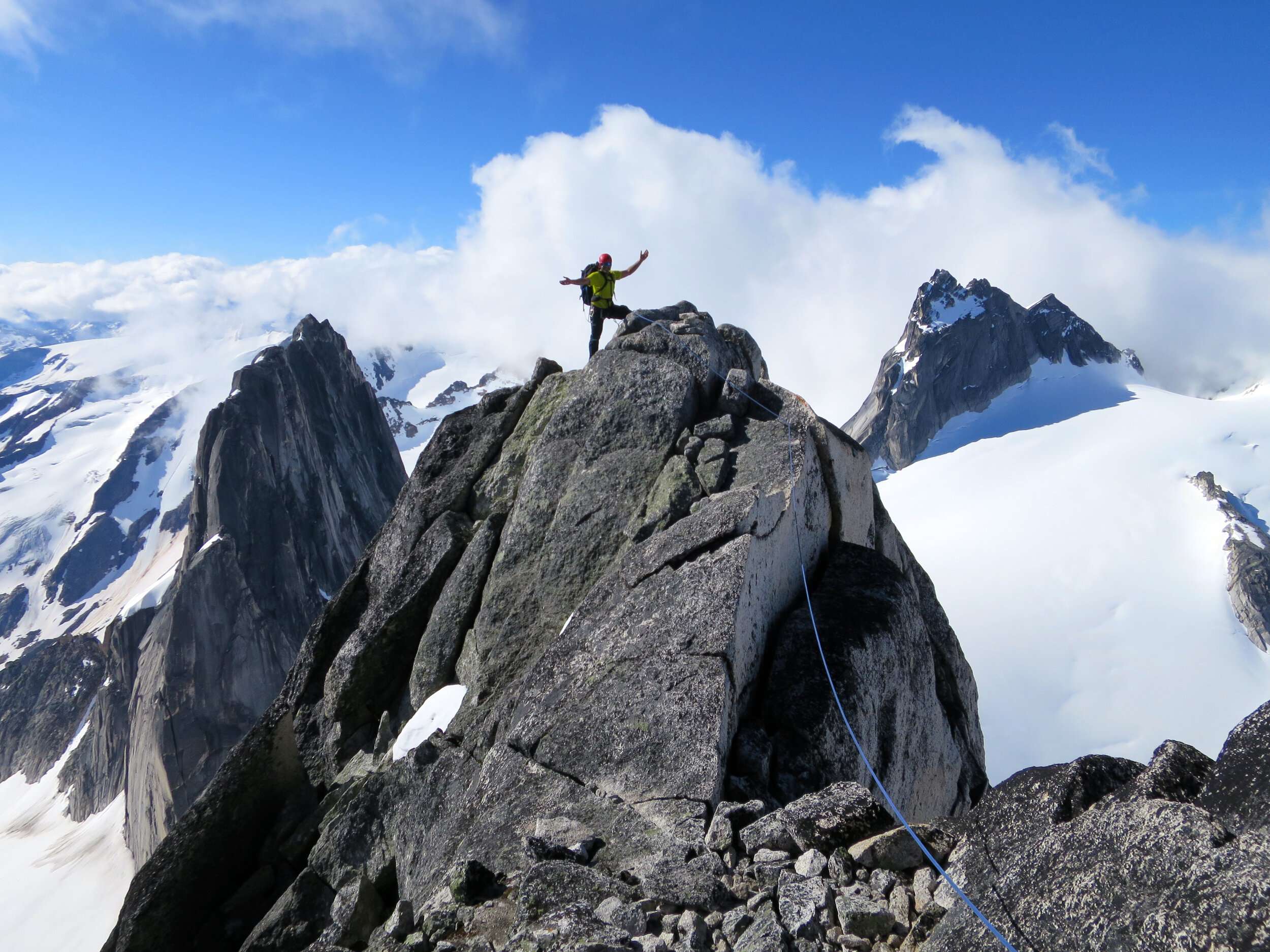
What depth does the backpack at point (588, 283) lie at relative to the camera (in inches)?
955

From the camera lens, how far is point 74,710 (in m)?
134

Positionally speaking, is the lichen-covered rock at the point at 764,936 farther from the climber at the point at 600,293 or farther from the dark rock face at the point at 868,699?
the climber at the point at 600,293

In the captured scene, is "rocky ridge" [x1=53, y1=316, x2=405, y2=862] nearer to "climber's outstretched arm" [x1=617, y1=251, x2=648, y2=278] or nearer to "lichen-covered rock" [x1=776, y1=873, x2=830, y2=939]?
"climber's outstretched arm" [x1=617, y1=251, x2=648, y2=278]

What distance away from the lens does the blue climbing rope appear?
6.36m

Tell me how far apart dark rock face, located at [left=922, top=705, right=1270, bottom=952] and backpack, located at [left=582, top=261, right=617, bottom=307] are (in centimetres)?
1947

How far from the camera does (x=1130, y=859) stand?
569 centimetres

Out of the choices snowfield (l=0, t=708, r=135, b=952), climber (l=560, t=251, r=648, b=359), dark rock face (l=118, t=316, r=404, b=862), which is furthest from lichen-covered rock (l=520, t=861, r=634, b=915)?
snowfield (l=0, t=708, r=135, b=952)

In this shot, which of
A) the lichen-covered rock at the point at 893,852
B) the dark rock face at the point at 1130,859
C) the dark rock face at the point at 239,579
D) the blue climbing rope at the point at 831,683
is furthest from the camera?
the dark rock face at the point at 239,579

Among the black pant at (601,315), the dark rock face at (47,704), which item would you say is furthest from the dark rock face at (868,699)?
the dark rock face at (47,704)

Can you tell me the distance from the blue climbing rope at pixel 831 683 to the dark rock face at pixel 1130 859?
112 millimetres

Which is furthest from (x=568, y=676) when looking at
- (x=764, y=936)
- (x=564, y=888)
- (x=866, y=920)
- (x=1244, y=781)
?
(x=1244, y=781)

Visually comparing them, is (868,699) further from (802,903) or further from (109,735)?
(109,735)

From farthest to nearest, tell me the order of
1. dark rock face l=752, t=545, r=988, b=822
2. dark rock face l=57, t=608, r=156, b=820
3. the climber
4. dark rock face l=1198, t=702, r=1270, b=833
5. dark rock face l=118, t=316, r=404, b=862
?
dark rock face l=57, t=608, r=156, b=820, dark rock face l=118, t=316, r=404, b=862, the climber, dark rock face l=752, t=545, r=988, b=822, dark rock face l=1198, t=702, r=1270, b=833

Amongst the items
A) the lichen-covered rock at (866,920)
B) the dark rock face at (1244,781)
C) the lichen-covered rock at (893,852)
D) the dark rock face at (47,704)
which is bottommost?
the dark rock face at (47,704)
